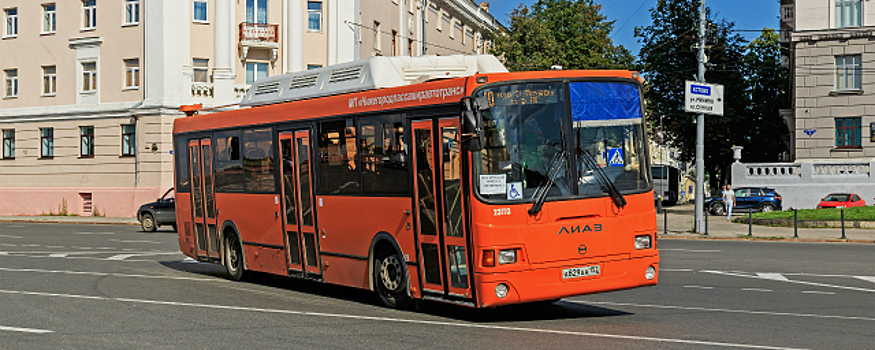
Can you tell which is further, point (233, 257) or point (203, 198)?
point (203, 198)

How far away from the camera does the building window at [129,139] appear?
4262cm

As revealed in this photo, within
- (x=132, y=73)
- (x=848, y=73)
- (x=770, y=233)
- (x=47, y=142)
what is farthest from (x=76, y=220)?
(x=848, y=73)

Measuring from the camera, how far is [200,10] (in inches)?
1677

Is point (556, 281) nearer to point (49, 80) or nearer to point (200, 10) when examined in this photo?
point (200, 10)

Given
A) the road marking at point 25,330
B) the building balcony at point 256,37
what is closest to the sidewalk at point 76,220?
the building balcony at point 256,37

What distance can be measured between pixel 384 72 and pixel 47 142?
38.8 meters

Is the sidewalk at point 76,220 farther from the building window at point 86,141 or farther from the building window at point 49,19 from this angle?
the building window at point 49,19

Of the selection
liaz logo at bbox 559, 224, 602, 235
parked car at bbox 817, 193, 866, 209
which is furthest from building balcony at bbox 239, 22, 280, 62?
liaz logo at bbox 559, 224, 602, 235

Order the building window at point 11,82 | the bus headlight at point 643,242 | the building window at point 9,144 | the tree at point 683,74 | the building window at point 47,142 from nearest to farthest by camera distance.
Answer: the bus headlight at point 643,242, the building window at point 47,142, the building window at point 9,144, the building window at point 11,82, the tree at point 683,74

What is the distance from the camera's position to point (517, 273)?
9.41 m

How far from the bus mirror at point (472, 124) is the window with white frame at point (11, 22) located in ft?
146

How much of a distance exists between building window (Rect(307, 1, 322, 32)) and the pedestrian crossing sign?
119 ft

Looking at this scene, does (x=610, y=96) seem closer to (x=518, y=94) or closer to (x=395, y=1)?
(x=518, y=94)

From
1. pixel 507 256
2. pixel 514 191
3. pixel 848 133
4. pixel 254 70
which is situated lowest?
pixel 507 256
